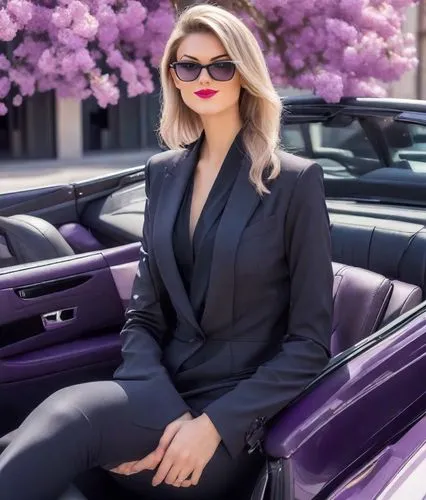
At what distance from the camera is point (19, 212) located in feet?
11.3

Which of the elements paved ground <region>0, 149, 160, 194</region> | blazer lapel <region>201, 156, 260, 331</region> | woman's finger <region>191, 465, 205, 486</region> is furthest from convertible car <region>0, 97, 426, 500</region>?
paved ground <region>0, 149, 160, 194</region>

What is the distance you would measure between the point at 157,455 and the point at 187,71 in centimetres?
90

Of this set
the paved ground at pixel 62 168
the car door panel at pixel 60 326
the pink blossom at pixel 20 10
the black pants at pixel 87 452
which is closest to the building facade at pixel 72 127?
the paved ground at pixel 62 168

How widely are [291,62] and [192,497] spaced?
2958mm

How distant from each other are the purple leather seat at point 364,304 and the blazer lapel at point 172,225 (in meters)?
0.49

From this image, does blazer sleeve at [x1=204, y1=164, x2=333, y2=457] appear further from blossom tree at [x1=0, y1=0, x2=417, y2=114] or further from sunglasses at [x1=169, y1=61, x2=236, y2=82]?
blossom tree at [x1=0, y1=0, x2=417, y2=114]

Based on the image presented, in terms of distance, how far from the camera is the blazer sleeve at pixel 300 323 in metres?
1.86

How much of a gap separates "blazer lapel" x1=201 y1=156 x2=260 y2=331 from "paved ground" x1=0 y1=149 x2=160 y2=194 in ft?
31.9

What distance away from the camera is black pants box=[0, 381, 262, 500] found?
1709mm

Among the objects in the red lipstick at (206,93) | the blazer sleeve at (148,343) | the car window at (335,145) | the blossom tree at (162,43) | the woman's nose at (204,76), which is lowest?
the blazer sleeve at (148,343)

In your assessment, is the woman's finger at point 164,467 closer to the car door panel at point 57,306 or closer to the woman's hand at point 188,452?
the woman's hand at point 188,452

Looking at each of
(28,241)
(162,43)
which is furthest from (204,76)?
(162,43)

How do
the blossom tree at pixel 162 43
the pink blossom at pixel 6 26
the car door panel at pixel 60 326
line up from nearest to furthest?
1. the car door panel at pixel 60 326
2. the pink blossom at pixel 6 26
3. the blossom tree at pixel 162 43

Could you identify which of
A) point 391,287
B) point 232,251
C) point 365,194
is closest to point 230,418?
point 232,251
